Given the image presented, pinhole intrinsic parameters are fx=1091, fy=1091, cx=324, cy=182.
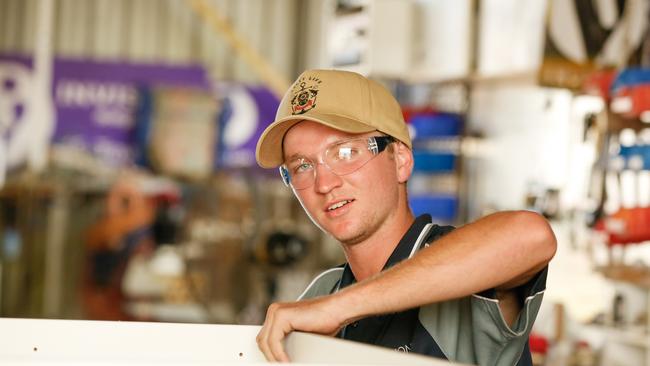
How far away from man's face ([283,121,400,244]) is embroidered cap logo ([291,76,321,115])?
0.18 ft

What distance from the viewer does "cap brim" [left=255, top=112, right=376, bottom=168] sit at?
198 cm

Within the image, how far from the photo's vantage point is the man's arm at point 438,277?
1.62 m

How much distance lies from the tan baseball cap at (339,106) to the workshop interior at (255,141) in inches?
132

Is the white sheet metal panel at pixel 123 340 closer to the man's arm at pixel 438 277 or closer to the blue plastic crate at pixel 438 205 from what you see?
the man's arm at pixel 438 277

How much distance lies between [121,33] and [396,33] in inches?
161

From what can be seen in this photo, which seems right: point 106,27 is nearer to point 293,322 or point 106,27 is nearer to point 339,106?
point 339,106

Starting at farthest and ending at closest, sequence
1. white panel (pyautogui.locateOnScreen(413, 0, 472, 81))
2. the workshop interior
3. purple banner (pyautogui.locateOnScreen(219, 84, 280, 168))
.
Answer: purple banner (pyautogui.locateOnScreen(219, 84, 280, 168)) → white panel (pyautogui.locateOnScreen(413, 0, 472, 81)) → the workshop interior

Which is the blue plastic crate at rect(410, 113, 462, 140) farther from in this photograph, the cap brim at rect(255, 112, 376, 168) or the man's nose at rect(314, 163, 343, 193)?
the man's nose at rect(314, 163, 343, 193)

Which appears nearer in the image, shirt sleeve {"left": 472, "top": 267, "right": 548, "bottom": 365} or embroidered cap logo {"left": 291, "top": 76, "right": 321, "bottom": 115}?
shirt sleeve {"left": 472, "top": 267, "right": 548, "bottom": 365}

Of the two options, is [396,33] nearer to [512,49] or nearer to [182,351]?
[512,49]

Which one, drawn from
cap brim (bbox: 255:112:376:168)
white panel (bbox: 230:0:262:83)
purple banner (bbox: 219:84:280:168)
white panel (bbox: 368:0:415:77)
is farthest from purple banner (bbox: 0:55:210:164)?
cap brim (bbox: 255:112:376:168)

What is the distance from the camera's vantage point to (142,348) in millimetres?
1629

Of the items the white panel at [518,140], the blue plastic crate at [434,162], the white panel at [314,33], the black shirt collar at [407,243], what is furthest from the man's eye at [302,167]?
the white panel at [314,33]

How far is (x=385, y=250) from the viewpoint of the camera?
2139 millimetres
